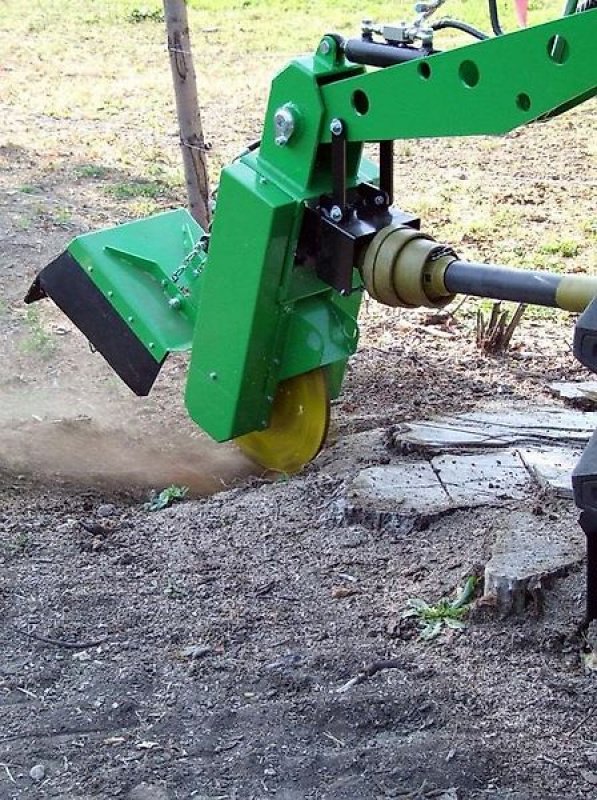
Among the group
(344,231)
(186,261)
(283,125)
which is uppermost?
(283,125)

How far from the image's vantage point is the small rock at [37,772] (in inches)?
117

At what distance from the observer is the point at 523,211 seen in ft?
24.7

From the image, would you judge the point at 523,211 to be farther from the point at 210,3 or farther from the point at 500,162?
the point at 210,3

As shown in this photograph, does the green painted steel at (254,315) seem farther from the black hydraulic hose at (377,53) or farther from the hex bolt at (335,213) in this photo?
the black hydraulic hose at (377,53)

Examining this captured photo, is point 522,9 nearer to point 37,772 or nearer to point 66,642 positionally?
point 66,642

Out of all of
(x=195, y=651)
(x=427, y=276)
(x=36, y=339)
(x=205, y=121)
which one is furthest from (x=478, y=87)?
(x=205, y=121)

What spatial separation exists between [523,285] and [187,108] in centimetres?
347

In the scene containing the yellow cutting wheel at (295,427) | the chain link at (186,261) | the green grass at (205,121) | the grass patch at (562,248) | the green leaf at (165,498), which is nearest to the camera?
the yellow cutting wheel at (295,427)

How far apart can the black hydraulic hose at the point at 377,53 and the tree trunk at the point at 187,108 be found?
277cm

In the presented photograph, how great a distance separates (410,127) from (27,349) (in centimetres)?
295

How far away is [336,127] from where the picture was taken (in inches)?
145

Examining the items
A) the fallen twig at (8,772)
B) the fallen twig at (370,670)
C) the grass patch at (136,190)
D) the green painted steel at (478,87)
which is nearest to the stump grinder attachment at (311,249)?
the green painted steel at (478,87)

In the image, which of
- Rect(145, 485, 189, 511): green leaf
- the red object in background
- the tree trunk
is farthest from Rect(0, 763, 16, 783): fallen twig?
the tree trunk

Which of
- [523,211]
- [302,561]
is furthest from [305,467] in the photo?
[523,211]
